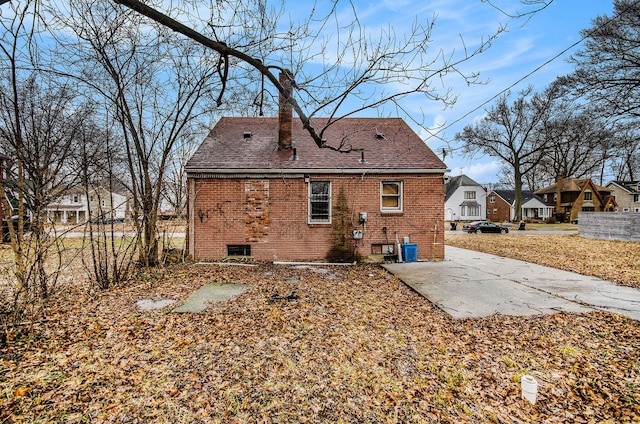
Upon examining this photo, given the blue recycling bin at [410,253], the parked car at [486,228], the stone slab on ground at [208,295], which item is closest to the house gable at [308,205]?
the blue recycling bin at [410,253]

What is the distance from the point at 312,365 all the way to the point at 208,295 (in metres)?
3.35

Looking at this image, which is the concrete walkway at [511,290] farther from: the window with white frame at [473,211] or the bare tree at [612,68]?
the window with white frame at [473,211]

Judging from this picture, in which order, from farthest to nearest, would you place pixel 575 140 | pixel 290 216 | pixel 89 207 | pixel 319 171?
pixel 575 140 < pixel 290 216 < pixel 319 171 < pixel 89 207

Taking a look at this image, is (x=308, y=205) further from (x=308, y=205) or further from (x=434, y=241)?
(x=434, y=241)

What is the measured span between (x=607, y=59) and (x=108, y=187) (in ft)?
57.9

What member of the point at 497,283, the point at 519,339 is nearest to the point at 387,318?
the point at 519,339

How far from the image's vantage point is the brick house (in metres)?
9.86

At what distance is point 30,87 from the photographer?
5.80m

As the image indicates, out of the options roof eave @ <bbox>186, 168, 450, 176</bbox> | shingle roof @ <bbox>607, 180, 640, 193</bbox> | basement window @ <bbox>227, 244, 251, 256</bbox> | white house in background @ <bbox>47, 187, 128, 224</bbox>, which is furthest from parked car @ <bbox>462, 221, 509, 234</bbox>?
shingle roof @ <bbox>607, 180, 640, 193</bbox>

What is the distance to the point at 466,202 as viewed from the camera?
43.0 metres

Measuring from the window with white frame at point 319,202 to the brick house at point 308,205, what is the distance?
33mm

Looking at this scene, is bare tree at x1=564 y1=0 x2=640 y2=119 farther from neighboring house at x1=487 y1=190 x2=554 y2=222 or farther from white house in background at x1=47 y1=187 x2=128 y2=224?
neighboring house at x1=487 y1=190 x2=554 y2=222

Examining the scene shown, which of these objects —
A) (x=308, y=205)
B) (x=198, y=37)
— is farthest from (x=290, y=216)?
(x=198, y=37)

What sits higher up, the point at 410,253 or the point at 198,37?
the point at 198,37
